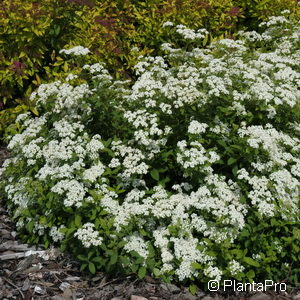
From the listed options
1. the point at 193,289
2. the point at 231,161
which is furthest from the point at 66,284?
the point at 231,161

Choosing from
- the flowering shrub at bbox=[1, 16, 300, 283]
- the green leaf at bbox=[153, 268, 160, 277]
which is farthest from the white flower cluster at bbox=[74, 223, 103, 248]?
the green leaf at bbox=[153, 268, 160, 277]

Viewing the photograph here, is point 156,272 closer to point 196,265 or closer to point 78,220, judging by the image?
point 196,265

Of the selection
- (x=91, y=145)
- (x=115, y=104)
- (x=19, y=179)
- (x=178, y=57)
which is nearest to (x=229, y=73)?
(x=178, y=57)

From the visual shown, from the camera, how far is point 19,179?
4562 mm

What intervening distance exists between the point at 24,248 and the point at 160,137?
1.60m

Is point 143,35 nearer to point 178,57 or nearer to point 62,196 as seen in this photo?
point 178,57

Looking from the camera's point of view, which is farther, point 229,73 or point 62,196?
point 229,73

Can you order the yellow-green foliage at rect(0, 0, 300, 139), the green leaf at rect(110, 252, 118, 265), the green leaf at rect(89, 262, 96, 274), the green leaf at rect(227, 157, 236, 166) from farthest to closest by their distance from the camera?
the yellow-green foliage at rect(0, 0, 300, 139) < the green leaf at rect(227, 157, 236, 166) < the green leaf at rect(89, 262, 96, 274) < the green leaf at rect(110, 252, 118, 265)

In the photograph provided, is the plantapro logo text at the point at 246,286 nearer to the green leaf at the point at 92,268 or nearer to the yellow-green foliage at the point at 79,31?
the green leaf at the point at 92,268

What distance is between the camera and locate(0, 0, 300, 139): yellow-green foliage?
5.80 metres

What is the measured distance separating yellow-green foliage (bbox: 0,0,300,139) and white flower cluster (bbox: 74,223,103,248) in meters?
2.55

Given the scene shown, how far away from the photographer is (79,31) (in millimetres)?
6266

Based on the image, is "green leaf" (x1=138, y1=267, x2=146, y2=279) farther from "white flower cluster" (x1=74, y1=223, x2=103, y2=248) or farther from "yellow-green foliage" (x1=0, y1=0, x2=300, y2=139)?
"yellow-green foliage" (x1=0, y1=0, x2=300, y2=139)

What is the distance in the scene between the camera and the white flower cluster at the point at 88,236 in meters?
3.55
